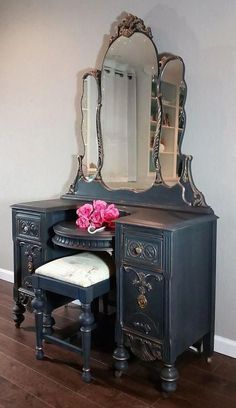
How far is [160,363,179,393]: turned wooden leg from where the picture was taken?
1.77 m

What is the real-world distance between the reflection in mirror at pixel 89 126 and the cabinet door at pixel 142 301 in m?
1.03

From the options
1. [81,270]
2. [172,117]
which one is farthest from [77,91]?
[81,270]

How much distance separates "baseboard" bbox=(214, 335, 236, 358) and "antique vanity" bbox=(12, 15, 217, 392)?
0.37ft

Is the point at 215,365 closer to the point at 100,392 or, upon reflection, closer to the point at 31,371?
the point at 100,392

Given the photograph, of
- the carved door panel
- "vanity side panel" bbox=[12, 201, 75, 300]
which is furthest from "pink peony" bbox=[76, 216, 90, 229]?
the carved door panel

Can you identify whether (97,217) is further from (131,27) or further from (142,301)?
(131,27)

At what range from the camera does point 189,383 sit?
1.89 meters

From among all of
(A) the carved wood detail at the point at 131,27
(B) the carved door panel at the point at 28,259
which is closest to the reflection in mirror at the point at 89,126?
(A) the carved wood detail at the point at 131,27

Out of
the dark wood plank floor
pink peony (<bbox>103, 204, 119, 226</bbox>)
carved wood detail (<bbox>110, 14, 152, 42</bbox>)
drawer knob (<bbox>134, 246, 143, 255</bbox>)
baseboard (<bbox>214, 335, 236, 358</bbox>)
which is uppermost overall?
carved wood detail (<bbox>110, 14, 152, 42</bbox>)

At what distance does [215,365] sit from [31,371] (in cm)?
103

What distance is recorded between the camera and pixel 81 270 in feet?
6.43

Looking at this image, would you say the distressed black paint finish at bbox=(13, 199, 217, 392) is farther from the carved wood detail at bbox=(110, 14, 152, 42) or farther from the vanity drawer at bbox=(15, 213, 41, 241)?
the carved wood detail at bbox=(110, 14, 152, 42)

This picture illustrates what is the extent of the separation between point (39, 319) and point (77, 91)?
169 centimetres

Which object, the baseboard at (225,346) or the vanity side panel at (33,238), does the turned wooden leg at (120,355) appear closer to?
the baseboard at (225,346)
